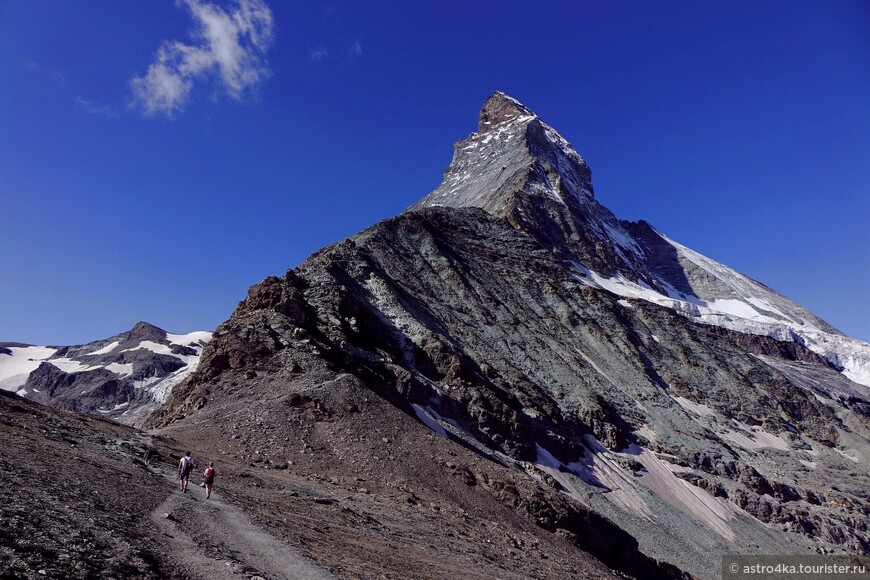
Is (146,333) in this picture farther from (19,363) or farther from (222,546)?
(222,546)

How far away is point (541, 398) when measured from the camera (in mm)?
52438

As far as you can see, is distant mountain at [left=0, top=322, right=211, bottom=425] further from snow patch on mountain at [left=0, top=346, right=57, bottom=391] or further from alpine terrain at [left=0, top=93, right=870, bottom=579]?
alpine terrain at [left=0, top=93, right=870, bottom=579]

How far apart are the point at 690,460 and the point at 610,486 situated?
1552 cm

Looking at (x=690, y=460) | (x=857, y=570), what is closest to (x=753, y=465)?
(x=690, y=460)

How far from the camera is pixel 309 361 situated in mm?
34312

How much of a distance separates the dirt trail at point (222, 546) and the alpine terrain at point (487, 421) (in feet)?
0.36

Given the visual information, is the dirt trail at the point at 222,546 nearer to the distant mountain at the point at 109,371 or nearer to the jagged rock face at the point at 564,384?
the jagged rock face at the point at 564,384

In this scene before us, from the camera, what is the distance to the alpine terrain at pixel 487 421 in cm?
2042

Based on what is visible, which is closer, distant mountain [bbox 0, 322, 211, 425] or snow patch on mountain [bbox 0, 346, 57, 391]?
distant mountain [bbox 0, 322, 211, 425]

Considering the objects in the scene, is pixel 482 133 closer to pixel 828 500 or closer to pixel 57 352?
pixel 57 352

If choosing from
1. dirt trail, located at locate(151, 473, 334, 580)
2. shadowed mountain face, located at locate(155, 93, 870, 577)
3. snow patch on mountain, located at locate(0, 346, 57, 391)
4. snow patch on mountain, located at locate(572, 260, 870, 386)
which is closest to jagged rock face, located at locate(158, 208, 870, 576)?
→ shadowed mountain face, located at locate(155, 93, 870, 577)

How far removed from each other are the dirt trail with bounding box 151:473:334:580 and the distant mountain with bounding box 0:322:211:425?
7890 centimetres

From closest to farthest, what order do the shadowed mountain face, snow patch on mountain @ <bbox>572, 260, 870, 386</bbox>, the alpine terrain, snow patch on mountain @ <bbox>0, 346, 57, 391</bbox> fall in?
the alpine terrain < the shadowed mountain face < snow patch on mountain @ <bbox>0, 346, 57, 391</bbox> < snow patch on mountain @ <bbox>572, 260, 870, 386</bbox>

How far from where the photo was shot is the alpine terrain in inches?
804
